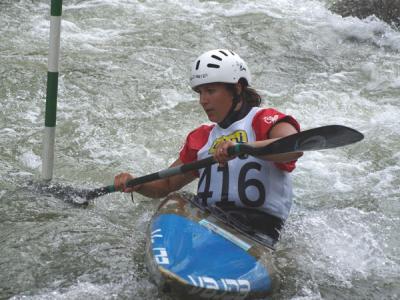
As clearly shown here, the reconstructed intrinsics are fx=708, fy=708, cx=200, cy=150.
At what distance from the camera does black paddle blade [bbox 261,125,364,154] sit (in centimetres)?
343

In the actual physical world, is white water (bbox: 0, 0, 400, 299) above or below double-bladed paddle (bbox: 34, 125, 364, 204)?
below

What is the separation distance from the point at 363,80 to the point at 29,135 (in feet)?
11.5

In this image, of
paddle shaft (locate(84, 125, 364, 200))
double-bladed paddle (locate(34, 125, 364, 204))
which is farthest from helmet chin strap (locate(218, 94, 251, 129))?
paddle shaft (locate(84, 125, 364, 200))

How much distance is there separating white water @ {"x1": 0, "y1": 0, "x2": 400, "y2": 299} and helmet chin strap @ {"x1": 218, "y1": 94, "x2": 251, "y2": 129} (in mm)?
794

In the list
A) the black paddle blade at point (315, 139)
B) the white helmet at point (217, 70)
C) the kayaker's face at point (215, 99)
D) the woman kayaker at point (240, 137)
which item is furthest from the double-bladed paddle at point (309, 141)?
the white helmet at point (217, 70)

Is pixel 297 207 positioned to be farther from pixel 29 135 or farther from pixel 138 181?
pixel 29 135

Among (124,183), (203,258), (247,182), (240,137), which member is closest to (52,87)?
(124,183)

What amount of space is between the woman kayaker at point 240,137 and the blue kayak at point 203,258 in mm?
204

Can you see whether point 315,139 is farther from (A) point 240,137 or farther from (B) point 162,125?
(B) point 162,125

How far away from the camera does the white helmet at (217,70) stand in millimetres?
3760

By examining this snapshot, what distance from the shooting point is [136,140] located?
596 centimetres

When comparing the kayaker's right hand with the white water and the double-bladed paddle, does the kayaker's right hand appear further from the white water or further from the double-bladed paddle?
the double-bladed paddle

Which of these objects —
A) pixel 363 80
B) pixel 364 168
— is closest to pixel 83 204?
pixel 364 168

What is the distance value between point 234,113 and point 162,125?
2449 mm
